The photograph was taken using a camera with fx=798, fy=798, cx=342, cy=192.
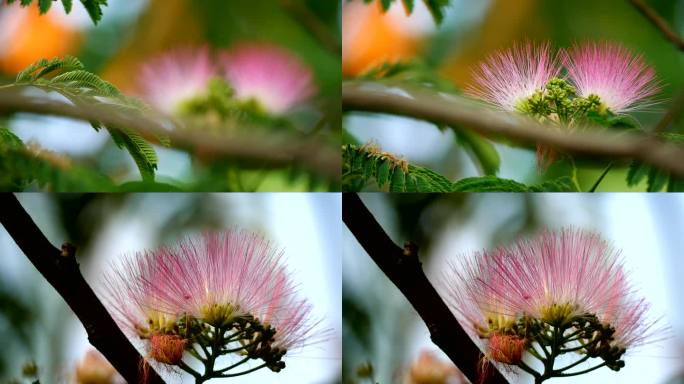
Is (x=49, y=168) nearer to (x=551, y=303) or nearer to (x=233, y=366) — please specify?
(x=233, y=366)

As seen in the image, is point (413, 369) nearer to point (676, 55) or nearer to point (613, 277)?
point (613, 277)

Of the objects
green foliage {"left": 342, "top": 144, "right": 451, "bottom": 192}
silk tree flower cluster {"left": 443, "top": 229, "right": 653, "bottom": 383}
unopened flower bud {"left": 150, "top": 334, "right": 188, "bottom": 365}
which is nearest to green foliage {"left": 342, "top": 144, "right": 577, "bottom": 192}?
green foliage {"left": 342, "top": 144, "right": 451, "bottom": 192}

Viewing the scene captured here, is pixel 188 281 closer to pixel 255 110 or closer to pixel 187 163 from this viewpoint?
pixel 187 163

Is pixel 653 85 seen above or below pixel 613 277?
above

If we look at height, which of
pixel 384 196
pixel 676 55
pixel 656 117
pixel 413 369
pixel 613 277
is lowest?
pixel 413 369

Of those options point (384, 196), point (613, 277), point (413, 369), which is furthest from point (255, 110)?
point (613, 277)

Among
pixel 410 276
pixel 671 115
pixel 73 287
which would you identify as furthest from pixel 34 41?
pixel 671 115
